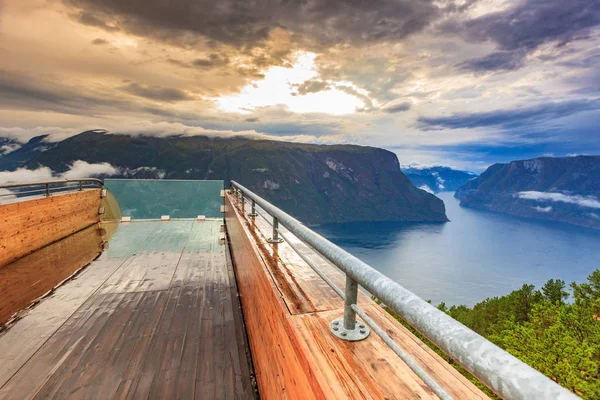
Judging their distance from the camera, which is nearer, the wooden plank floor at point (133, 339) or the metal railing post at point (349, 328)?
the metal railing post at point (349, 328)

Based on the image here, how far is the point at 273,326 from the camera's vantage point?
77.9 inches

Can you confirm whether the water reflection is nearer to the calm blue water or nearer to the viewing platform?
the viewing platform

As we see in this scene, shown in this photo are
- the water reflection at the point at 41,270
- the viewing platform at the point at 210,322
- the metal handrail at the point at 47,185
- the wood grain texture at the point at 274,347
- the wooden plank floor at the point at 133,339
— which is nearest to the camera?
the viewing platform at the point at 210,322

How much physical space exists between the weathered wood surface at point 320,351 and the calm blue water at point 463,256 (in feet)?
274

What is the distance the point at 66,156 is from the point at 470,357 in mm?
215353

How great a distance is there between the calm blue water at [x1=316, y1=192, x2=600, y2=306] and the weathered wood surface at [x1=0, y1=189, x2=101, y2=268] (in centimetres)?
8129

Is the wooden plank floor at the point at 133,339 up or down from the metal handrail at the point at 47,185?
down

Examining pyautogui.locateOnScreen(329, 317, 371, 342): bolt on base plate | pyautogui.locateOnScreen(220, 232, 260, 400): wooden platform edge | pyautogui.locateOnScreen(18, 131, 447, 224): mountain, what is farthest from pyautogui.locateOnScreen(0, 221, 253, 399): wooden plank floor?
pyautogui.locateOnScreen(18, 131, 447, 224): mountain

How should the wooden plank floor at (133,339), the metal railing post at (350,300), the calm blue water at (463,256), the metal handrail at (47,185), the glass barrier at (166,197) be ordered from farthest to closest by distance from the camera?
1. the calm blue water at (463,256)
2. the glass barrier at (166,197)
3. the metal handrail at (47,185)
4. the wooden plank floor at (133,339)
5. the metal railing post at (350,300)

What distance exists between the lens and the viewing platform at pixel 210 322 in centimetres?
108

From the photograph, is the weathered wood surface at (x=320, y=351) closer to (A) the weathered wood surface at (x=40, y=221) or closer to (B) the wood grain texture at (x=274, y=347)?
(B) the wood grain texture at (x=274, y=347)

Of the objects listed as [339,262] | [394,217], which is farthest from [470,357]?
[394,217]

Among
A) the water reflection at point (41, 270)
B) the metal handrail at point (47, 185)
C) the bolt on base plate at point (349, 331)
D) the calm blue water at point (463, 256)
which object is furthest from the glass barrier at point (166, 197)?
the calm blue water at point (463, 256)

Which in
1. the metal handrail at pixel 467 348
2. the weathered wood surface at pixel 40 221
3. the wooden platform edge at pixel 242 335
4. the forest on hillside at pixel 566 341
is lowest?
the forest on hillside at pixel 566 341
